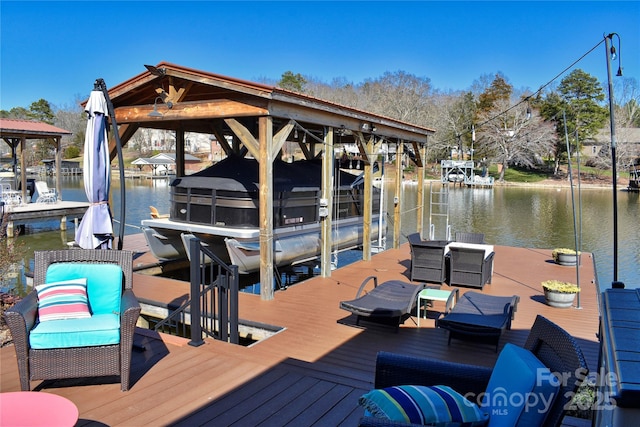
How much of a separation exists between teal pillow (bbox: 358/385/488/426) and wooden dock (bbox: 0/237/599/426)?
0.90 metres

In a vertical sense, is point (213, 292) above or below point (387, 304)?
above

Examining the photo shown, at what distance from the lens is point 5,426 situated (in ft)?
7.07

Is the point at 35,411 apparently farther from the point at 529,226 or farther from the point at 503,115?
the point at 503,115

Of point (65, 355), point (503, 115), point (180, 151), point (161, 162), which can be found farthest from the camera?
point (161, 162)

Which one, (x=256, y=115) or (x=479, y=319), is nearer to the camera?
(x=479, y=319)

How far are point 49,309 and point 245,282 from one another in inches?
245

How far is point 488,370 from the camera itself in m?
2.59

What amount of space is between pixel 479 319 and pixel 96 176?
13.7ft

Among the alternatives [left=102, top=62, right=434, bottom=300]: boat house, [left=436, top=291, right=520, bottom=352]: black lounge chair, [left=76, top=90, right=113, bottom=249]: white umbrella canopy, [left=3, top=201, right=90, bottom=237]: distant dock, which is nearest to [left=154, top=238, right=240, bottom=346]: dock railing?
[left=76, top=90, right=113, bottom=249]: white umbrella canopy

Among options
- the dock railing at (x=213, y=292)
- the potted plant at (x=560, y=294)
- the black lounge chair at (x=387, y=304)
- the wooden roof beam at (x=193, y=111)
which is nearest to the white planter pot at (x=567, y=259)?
the potted plant at (x=560, y=294)

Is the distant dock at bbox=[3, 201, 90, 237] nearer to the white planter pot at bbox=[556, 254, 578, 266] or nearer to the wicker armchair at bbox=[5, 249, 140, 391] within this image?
the wicker armchair at bbox=[5, 249, 140, 391]

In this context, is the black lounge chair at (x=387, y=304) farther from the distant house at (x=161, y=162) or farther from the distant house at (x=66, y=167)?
the distant house at (x=66, y=167)

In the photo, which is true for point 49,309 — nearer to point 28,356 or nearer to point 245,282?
point 28,356

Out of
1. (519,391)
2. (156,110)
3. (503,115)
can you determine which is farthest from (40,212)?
(503,115)
